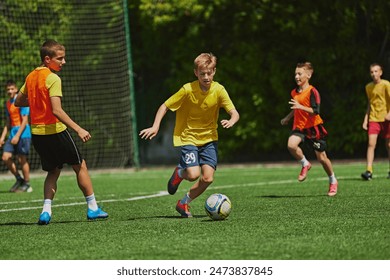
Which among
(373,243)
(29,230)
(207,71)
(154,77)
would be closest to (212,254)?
(373,243)

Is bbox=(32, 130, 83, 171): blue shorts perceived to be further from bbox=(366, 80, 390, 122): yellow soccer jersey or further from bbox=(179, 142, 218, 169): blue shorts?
bbox=(366, 80, 390, 122): yellow soccer jersey

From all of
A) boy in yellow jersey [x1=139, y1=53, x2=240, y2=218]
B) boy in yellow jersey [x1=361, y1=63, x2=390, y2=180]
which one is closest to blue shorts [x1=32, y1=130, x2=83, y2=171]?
boy in yellow jersey [x1=139, y1=53, x2=240, y2=218]

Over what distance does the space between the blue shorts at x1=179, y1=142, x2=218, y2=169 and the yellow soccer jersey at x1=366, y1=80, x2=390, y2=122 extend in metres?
5.71

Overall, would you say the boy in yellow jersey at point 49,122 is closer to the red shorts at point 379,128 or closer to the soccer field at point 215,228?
the soccer field at point 215,228

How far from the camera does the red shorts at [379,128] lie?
1402 cm

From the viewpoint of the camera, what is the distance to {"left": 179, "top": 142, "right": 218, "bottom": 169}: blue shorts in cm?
888

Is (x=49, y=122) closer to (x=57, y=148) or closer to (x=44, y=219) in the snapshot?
(x=57, y=148)

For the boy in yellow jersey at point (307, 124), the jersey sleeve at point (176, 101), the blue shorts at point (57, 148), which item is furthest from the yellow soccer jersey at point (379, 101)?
the blue shorts at point (57, 148)

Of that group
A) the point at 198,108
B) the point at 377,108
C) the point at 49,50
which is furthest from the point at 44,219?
the point at 377,108

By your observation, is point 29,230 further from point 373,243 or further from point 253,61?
point 253,61

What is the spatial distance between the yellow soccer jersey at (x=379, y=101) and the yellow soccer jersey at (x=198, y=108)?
5.58 m

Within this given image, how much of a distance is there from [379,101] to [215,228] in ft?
23.4

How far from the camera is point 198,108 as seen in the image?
902cm

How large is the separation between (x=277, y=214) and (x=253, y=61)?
48.2 ft
